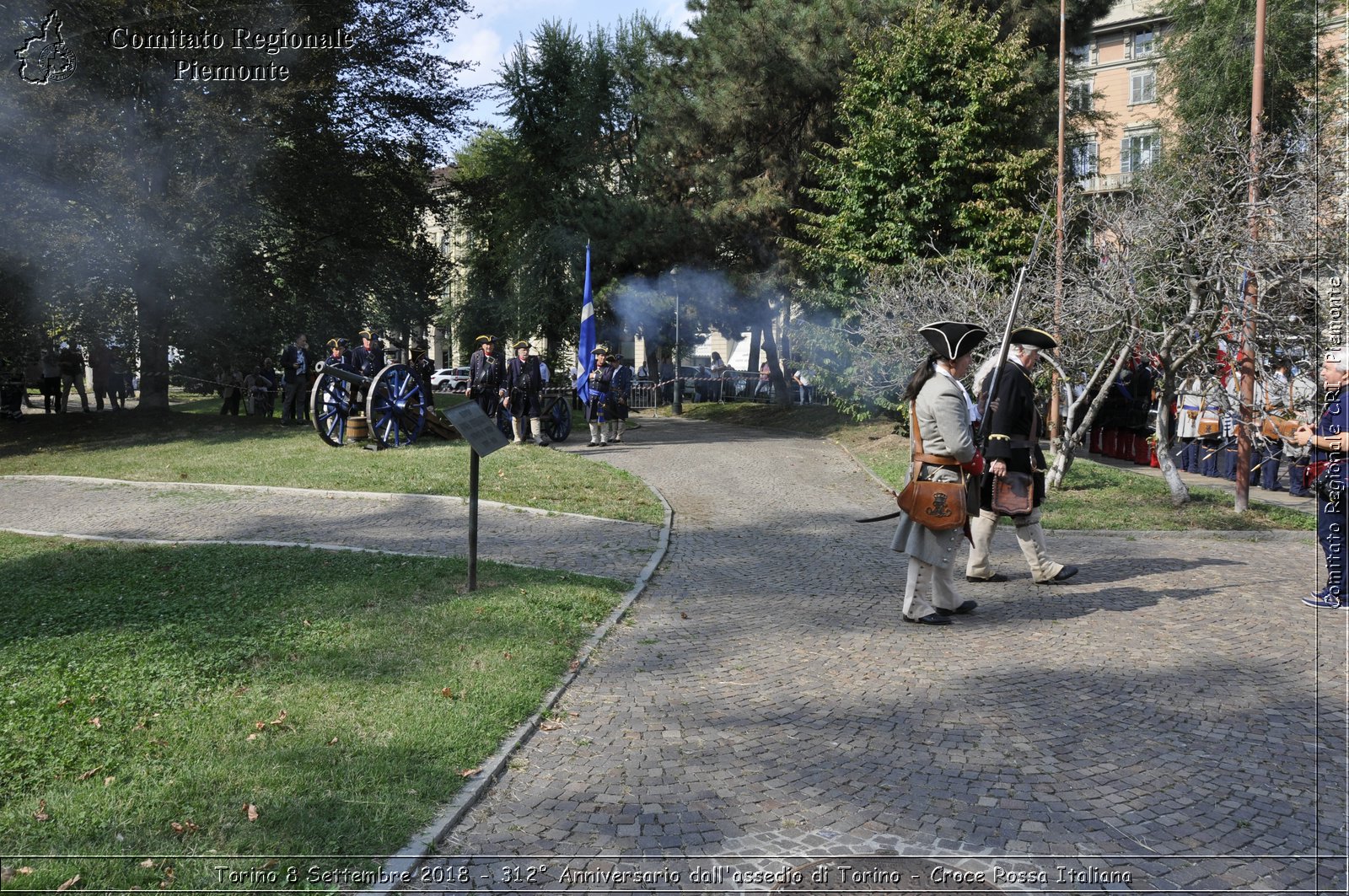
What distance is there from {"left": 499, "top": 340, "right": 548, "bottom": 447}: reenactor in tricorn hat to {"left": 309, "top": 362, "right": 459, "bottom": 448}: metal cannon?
1409 millimetres

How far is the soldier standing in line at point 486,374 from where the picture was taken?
16672 mm

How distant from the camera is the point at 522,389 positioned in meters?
16.9

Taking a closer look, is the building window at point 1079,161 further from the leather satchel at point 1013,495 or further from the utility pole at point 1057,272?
the leather satchel at point 1013,495

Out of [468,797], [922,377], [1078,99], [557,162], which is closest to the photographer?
[468,797]

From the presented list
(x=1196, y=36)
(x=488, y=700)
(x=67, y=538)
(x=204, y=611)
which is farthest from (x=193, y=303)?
(x=1196, y=36)

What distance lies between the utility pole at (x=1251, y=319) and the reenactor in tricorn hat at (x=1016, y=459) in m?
3.81

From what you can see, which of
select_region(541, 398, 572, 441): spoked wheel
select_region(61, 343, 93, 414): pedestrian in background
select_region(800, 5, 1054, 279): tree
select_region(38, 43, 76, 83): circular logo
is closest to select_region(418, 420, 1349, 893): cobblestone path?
select_region(541, 398, 572, 441): spoked wheel

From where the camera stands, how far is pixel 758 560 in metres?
8.86

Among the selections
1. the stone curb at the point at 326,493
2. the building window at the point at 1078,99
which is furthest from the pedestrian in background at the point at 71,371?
the building window at the point at 1078,99

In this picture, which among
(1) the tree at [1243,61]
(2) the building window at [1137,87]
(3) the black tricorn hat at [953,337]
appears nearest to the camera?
(3) the black tricorn hat at [953,337]

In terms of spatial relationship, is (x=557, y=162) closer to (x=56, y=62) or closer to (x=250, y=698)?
(x=56, y=62)

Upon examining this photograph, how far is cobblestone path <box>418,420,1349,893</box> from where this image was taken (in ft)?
11.8

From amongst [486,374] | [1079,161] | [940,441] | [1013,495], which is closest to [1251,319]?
[1013,495]

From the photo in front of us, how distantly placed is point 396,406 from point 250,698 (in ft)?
36.6
